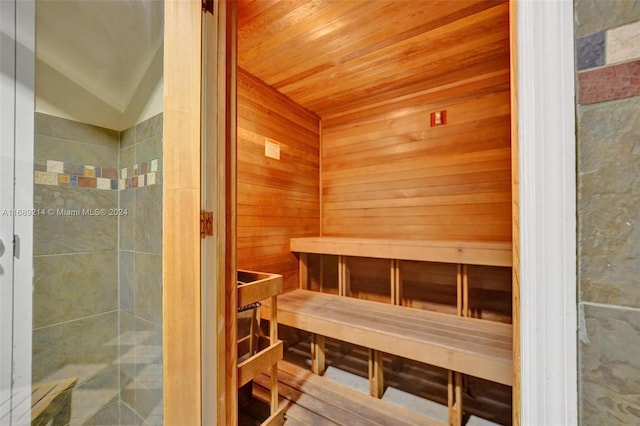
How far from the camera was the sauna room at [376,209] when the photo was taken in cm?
144

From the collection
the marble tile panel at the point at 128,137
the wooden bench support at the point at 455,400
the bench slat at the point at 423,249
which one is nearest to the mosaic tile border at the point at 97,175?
the marble tile panel at the point at 128,137

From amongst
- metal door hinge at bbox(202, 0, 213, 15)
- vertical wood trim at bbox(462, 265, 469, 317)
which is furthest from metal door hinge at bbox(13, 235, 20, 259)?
vertical wood trim at bbox(462, 265, 469, 317)

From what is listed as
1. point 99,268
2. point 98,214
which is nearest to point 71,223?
point 98,214

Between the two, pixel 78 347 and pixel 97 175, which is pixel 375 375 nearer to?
pixel 78 347

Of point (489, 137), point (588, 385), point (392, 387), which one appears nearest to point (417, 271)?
point (392, 387)

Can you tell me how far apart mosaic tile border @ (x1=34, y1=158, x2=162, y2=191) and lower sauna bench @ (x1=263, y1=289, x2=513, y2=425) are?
3.85 ft

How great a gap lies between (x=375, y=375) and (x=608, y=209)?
1.63 meters

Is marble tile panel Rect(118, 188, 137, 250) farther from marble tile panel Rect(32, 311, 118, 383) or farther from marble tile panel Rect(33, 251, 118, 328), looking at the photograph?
marble tile panel Rect(32, 311, 118, 383)

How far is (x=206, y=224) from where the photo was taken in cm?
93

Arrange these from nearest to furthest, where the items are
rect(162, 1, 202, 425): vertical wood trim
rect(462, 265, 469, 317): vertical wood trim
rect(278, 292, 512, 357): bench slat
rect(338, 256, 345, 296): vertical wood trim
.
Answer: rect(162, 1, 202, 425): vertical wood trim, rect(278, 292, 512, 357): bench slat, rect(462, 265, 469, 317): vertical wood trim, rect(338, 256, 345, 296): vertical wood trim

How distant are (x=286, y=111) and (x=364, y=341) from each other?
189 cm

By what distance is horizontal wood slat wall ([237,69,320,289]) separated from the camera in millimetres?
1936

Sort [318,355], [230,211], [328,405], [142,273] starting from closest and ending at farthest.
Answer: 1. [230,211]
2. [142,273]
3. [328,405]
4. [318,355]

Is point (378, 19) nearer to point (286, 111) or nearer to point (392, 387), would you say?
point (286, 111)
